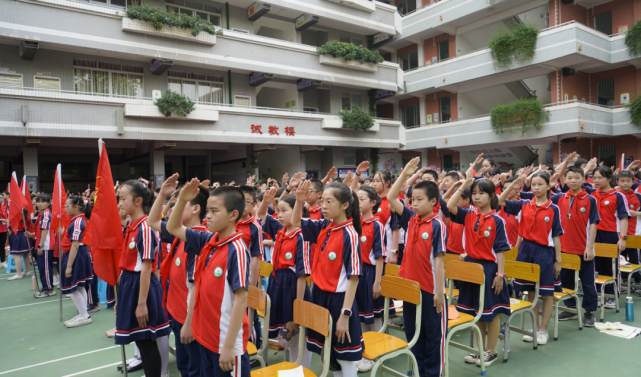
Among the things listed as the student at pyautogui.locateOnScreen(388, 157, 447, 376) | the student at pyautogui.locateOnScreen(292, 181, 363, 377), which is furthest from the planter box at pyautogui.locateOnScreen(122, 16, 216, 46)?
the student at pyautogui.locateOnScreen(388, 157, 447, 376)

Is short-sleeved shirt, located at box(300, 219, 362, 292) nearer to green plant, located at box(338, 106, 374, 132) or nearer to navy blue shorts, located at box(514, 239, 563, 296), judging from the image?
navy blue shorts, located at box(514, 239, 563, 296)

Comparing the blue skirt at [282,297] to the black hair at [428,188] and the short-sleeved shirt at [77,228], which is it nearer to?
the black hair at [428,188]

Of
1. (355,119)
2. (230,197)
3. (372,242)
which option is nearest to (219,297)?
(230,197)

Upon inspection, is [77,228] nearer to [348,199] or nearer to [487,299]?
[348,199]

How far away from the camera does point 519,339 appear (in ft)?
14.8

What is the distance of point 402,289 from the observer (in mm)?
3256

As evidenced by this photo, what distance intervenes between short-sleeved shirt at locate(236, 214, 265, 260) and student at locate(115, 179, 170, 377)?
80cm

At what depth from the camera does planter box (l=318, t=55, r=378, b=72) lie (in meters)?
16.6

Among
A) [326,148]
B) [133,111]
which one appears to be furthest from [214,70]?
[326,148]

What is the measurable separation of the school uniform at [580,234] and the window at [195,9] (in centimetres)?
1449

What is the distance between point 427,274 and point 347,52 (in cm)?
1516

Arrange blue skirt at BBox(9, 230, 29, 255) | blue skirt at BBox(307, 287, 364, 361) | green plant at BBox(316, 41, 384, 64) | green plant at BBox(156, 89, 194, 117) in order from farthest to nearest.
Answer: green plant at BBox(316, 41, 384, 64), green plant at BBox(156, 89, 194, 117), blue skirt at BBox(9, 230, 29, 255), blue skirt at BBox(307, 287, 364, 361)

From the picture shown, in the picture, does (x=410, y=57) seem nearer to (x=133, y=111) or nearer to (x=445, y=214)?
(x=133, y=111)

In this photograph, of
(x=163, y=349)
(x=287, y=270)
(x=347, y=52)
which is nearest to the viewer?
(x=163, y=349)
